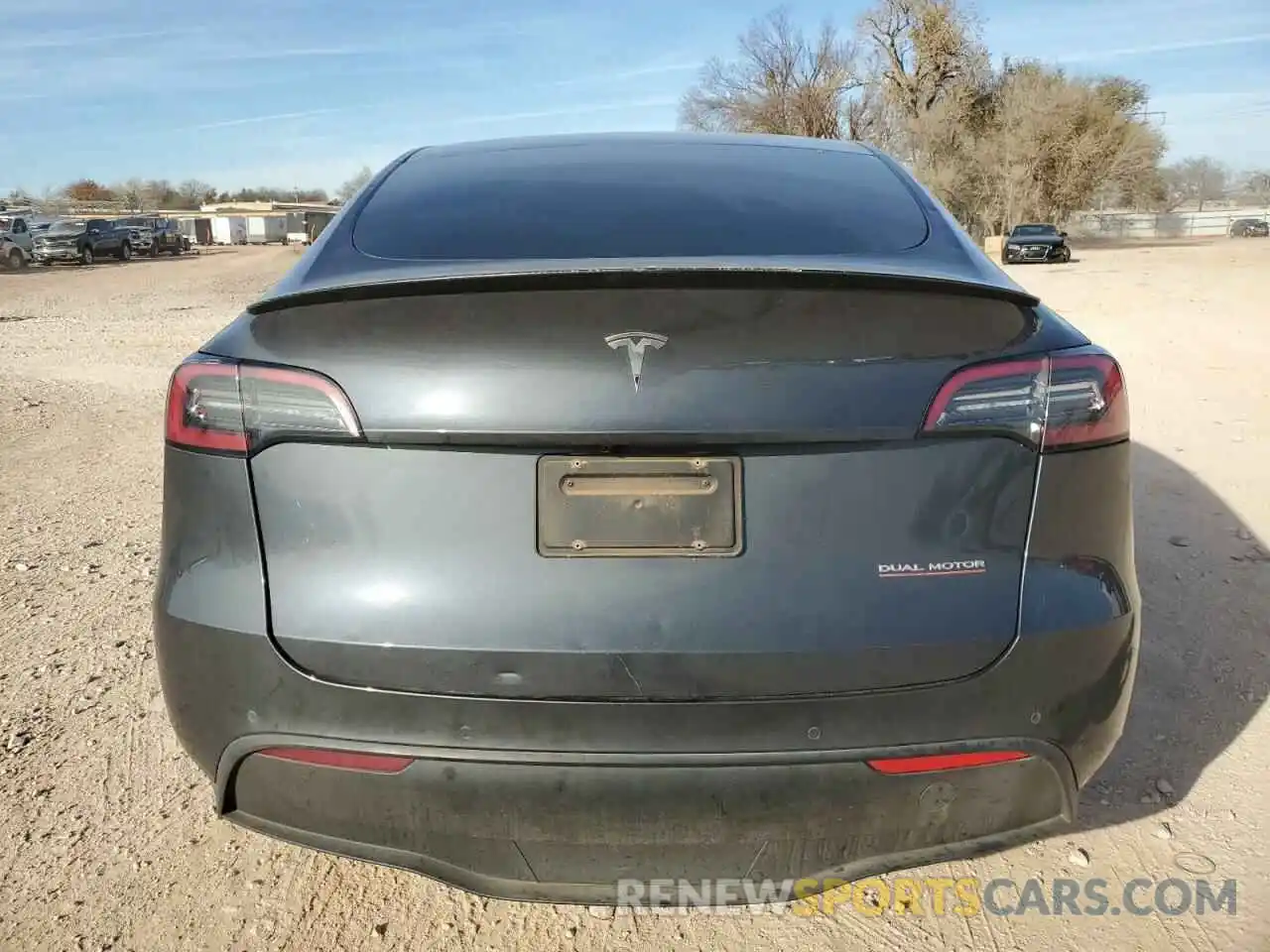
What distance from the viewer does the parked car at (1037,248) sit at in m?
36.8

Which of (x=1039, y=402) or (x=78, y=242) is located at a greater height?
(x=1039, y=402)

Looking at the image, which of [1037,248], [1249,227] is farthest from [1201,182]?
[1037,248]

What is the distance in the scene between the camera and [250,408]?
188cm

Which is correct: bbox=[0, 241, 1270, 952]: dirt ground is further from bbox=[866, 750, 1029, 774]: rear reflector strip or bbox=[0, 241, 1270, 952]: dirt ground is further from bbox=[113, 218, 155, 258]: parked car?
bbox=[113, 218, 155, 258]: parked car

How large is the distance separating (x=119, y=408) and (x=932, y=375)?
8536 mm

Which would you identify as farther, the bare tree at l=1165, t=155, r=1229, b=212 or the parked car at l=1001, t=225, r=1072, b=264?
the bare tree at l=1165, t=155, r=1229, b=212

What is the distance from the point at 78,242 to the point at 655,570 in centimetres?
4478

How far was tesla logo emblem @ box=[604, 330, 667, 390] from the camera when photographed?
5.75 ft

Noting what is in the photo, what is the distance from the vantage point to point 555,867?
1.88m

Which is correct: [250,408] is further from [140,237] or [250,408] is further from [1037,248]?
[140,237]

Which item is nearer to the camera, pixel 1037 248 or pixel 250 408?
pixel 250 408

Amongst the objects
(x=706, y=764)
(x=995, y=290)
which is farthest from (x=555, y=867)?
(x=995, y=290)

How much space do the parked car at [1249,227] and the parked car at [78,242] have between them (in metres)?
64.3

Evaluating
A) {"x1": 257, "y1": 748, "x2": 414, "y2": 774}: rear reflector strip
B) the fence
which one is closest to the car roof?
{"x1": 257, "y1": 748, "x2": 414, "y2": 774}: rear reflector strip
